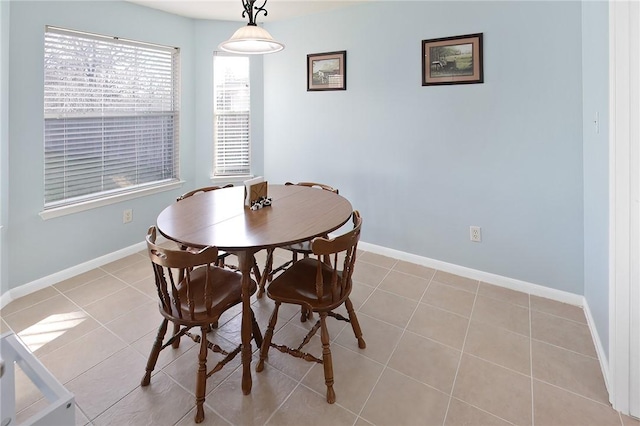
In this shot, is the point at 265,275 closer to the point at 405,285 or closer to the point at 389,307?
the point at 389,307

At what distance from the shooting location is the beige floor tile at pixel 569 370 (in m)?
1.71

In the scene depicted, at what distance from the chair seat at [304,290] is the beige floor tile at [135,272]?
5.52 ft

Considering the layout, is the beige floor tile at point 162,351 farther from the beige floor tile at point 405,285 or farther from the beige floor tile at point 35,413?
the beige floor tile at point 405,285

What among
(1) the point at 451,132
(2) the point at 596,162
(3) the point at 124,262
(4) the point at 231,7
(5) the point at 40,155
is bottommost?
(3) the point at 124,262

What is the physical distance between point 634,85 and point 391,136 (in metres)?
1.85

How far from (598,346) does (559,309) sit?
50 centimetres

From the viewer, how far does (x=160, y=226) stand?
1.79 m

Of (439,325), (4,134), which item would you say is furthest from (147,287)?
(439,325)

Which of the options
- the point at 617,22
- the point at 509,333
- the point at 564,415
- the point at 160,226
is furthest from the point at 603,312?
the point at 160,226

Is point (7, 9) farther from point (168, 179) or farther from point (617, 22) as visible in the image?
point (617, 22)

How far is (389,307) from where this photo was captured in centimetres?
247

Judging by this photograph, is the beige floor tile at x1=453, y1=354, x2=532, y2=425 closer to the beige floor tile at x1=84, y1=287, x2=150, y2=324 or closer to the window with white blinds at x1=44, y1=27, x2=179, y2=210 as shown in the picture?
the beige floor tile at x1=84, y1=287, x2=150, y2=324

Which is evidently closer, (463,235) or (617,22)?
(617,22)

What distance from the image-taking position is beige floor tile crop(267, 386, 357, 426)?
60.5 inches
